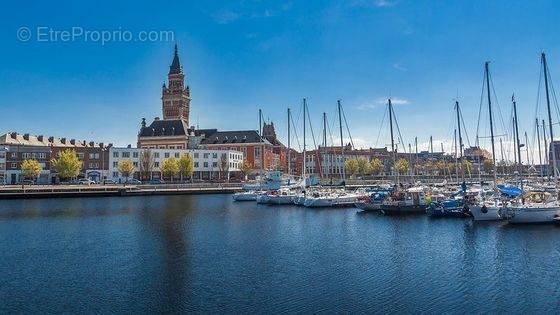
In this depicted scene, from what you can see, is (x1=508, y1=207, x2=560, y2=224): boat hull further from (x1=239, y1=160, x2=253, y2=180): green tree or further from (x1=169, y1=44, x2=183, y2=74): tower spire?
(x1=169, y1=44, x2=183, y2=74): tower spire

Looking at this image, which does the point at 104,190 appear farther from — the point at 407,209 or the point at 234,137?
the point at 407,209

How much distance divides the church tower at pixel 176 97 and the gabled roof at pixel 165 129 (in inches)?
858

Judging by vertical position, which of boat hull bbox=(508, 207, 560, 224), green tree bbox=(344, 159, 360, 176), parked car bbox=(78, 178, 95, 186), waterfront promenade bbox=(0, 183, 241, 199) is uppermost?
green tree bbox=(344, 159, 360, 176)

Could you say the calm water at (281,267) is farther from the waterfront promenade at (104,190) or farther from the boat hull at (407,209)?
the waterfront promenade at (104,190)

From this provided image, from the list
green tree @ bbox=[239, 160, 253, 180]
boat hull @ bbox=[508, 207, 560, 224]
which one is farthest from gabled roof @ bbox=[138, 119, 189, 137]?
boat hull @ bbox=[508, 207, 560, 224]

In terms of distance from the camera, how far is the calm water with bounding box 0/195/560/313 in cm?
2138

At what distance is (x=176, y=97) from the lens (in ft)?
595

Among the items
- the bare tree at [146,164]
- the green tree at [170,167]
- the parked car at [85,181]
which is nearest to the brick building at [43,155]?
the parked car at [85,181]

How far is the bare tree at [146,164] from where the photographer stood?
128 m

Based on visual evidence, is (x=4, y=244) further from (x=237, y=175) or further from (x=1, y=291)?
(x=237, y=175)

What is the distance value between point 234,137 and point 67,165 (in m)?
57.0

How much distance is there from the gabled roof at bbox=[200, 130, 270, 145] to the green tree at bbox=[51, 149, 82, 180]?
47107 mm

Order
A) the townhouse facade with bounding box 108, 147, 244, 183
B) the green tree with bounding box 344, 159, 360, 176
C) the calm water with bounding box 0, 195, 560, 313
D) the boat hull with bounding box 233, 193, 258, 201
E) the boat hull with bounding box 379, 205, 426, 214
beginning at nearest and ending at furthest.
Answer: the calm water with bounding box 0, 195, 560, 313
the boat hull with bounding box 379, 205, 426, 214
the boat hull with bounding box 233, 193, 258, 201
the townhouse facade with bounding box 108, 147, 244, 183
the green tree with bounding box 344, 159, 360, 176

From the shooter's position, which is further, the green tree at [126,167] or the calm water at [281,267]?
the green tree at [126,167]
